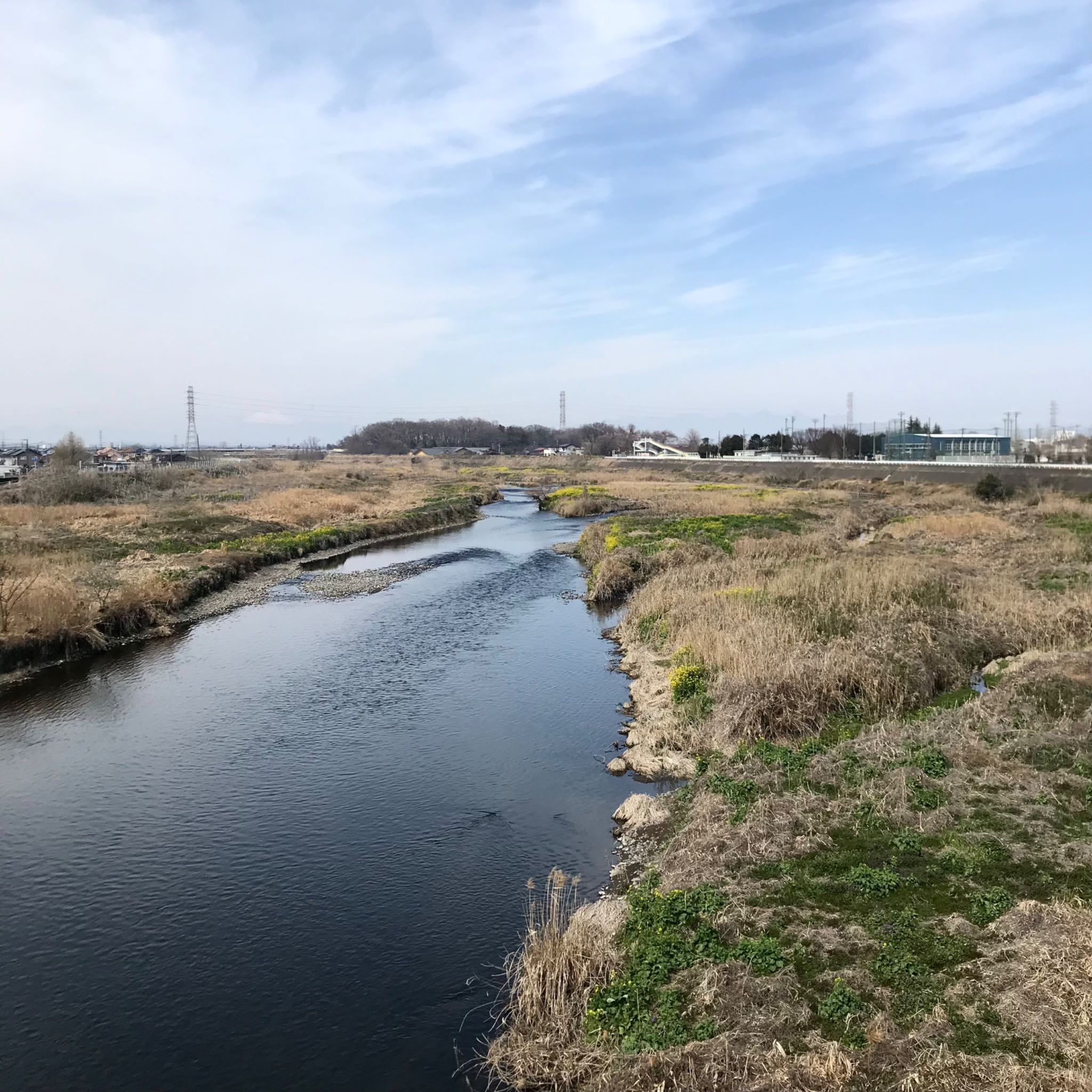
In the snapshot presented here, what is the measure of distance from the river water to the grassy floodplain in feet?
3.41

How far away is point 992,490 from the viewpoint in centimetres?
5309

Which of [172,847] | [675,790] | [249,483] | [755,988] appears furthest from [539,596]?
[249,483]

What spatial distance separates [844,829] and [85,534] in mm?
35438

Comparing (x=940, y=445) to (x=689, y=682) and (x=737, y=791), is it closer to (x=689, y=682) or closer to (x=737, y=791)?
(x=689, y=682)

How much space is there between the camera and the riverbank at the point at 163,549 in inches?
839

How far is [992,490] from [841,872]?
52.0 meters

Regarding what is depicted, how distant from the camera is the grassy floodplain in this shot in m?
6.17

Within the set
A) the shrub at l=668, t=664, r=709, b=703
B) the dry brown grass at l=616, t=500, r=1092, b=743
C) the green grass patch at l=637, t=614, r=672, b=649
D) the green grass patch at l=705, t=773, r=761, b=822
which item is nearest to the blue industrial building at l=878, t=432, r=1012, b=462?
the dry brown grass at l=616, t=500, r=1092, b=743

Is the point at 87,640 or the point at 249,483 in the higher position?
the point at 249,483

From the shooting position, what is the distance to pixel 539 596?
29.3 m

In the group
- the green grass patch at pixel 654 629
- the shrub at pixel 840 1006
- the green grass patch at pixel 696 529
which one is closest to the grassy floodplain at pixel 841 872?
the shrub at pixel 840 1006

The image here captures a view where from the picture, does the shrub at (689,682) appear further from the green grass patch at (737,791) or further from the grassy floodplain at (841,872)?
the green grass patch at (737,791)

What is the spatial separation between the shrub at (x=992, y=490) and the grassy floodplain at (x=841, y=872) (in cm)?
3641

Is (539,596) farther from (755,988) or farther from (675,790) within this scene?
(755,988)
